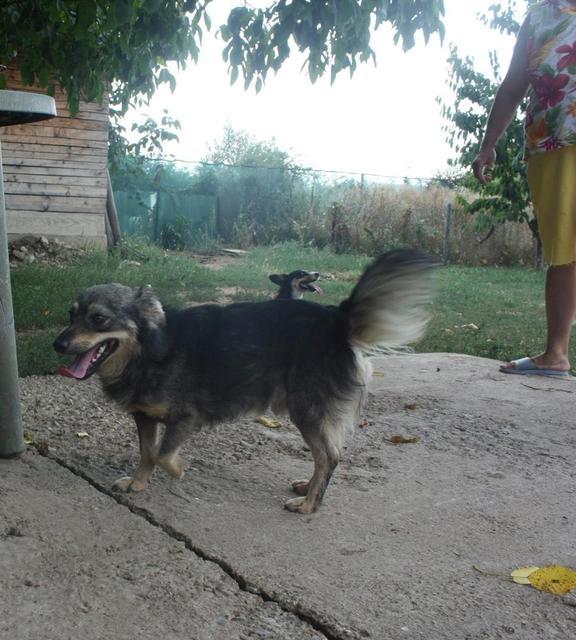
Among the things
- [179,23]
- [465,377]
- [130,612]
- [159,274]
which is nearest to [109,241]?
[159,274]

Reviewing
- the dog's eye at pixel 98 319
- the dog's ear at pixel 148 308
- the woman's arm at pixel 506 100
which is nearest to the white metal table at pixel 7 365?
the dog's eye at pixel 98 319

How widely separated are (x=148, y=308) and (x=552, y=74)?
3.19 meters

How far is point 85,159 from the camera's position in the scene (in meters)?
13.1

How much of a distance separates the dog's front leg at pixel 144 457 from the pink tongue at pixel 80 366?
353 mm

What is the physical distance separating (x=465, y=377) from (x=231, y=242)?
15333mm

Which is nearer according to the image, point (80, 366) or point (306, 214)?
point (80, 366)

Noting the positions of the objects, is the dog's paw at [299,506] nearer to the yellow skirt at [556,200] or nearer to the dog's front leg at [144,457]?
the dog's front leg at [144,457]

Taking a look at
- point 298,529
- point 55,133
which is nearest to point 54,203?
point 55,133

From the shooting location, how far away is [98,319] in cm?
329

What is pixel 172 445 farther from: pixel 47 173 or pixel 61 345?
pixel 47 173

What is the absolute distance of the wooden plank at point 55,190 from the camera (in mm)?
12430

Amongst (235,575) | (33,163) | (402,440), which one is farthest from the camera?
(33,163)

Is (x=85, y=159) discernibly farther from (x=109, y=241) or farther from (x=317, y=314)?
(x=317, y=314)

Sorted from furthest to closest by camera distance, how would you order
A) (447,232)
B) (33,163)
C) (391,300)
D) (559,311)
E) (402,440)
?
(447,232) < (33,163) < (559,311) < (402,440) < (391,300)
